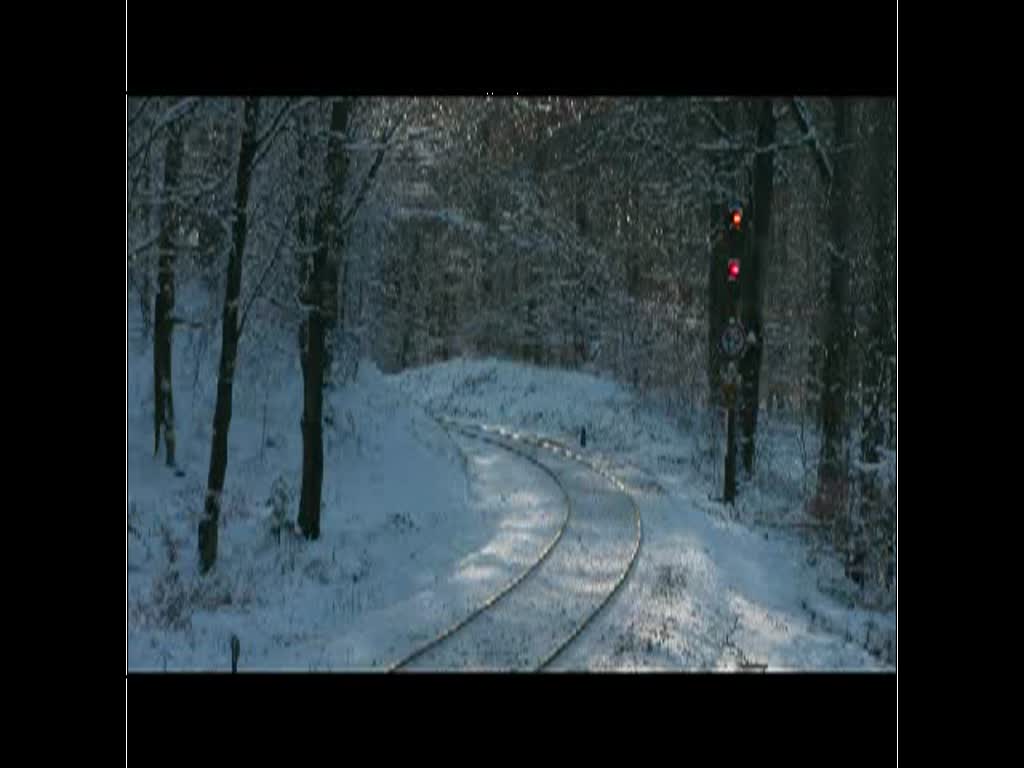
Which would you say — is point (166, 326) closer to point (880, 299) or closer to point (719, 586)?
point (719, 586)

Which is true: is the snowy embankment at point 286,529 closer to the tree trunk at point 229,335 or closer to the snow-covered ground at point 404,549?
the snow-covered ground at point 404,549

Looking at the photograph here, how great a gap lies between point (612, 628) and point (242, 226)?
7.80 m

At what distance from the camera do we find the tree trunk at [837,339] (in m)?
18.0

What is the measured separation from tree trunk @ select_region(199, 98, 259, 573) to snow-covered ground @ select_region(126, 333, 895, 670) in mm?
608

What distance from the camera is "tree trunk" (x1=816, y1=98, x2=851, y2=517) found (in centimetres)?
1798

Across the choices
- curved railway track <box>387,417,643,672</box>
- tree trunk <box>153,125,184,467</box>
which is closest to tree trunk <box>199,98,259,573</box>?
tree trunk <box>153,125,184,467</box>

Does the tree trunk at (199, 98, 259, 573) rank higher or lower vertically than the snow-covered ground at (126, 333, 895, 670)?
higher

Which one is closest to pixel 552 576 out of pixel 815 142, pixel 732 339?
pixel 732 339

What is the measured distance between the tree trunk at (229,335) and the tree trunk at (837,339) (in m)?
9.88

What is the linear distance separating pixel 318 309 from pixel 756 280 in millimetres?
10795

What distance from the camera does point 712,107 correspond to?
81.2 feet

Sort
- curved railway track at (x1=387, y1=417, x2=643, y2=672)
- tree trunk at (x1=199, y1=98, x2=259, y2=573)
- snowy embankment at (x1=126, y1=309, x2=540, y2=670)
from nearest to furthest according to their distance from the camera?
curved railway track at (x1=387, y1=417, x2=643, y2=672), snowy embankment at (x1=126, y1=309, x2=540, y2=670), tree trunk at (x1=199, y1=98, x2=259, y2=573)

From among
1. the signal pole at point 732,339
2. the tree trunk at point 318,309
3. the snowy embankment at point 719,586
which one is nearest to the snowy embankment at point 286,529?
the tree trunk at point 318,309

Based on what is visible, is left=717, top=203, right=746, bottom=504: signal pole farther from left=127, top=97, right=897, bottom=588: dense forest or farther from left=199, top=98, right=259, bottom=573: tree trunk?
left=199, top=98, right=259, bottom=573: tree trunk
